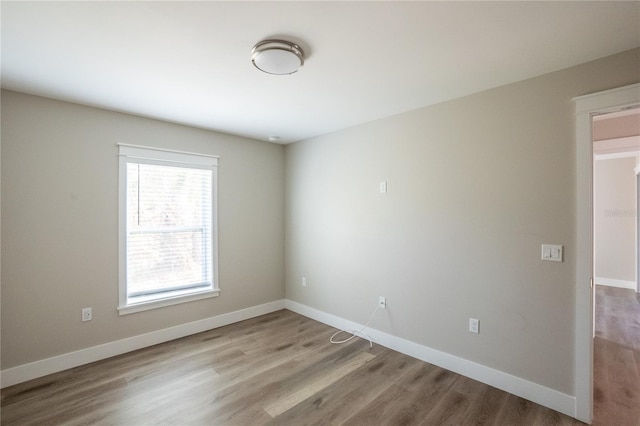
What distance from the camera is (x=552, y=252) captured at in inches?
84.5

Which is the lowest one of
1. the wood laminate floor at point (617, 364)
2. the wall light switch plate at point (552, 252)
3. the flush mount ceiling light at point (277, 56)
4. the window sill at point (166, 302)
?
the wood laminate floor at point (617, 364)

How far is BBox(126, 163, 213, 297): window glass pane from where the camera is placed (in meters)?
3.11

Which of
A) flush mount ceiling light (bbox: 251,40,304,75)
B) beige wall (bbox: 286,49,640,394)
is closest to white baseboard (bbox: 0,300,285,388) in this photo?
beige wall (bbox: 286,49,640,394)

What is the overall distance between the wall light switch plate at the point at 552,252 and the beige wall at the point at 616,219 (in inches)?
209

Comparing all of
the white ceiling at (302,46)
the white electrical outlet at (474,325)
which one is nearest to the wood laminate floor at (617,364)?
the white electrical outlet at (474,325)

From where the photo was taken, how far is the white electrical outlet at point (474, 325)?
2509 millimetres

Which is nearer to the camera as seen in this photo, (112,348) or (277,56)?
(277,56)

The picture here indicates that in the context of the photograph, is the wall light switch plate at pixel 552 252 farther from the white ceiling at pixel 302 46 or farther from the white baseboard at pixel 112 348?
the white baseboard at pixel 112 348

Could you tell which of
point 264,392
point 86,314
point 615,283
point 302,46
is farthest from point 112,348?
point 615,283

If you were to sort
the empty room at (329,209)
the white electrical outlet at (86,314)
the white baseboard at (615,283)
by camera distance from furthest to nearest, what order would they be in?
the white baseboard at (615,283), the white electrical outlet at (86,314), the empty room at (329,209)

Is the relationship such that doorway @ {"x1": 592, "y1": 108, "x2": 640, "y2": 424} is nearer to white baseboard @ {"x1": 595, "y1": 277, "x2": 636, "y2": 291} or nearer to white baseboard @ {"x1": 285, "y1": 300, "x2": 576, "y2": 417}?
white baseboard @ {"x1": 595, "y1": 277, "x2": 636, "y2": 291}

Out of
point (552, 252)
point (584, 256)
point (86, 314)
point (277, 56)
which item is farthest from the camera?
point (86, 314)

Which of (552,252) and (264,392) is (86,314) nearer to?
(264,392)

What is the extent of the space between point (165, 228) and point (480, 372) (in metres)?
3.53
